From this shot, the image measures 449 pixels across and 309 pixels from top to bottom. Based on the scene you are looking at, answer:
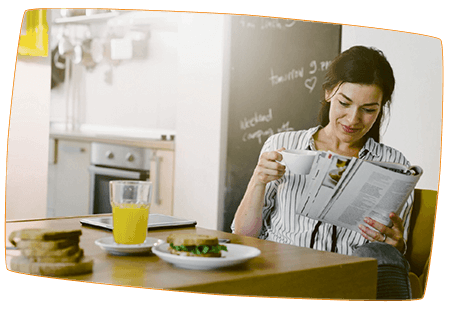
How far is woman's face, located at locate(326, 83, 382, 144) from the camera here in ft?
4.05

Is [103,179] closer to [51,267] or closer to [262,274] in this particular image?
[51,267]

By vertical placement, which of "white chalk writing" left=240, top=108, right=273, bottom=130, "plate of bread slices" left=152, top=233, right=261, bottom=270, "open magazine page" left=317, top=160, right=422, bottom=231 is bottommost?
"plate of bread slices" left=152, top=233, right=261, bottom=270

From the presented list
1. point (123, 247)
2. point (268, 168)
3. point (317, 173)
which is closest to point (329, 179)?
point (317, 173)

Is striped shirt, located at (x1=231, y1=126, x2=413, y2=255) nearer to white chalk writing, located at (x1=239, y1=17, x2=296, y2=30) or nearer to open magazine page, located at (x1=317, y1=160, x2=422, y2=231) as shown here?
open magazine page, located at (x1=317, y1=160, x2=422, y2=231)

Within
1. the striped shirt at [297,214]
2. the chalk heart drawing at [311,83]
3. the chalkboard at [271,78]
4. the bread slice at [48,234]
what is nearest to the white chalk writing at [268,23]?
the chalkboard at [271,78]

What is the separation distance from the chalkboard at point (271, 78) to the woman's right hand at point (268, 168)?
0.5 inches

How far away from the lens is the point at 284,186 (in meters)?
1.24

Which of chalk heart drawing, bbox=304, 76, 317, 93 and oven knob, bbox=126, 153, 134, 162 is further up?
chalk heart drawing, bbox=304, 76, 317, 93

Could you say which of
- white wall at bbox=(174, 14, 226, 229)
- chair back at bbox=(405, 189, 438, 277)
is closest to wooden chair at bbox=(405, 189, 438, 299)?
chair back at bbox=(405, 189, 438, 277)

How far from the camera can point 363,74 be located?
1.24 meters

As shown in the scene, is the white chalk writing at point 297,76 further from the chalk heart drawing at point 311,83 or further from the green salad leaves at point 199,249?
the green salad leaves at point 199,249

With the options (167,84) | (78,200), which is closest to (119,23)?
(167,84)

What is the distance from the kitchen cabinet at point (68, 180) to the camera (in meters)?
1.28

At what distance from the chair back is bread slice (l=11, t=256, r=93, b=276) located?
713 millimetres
